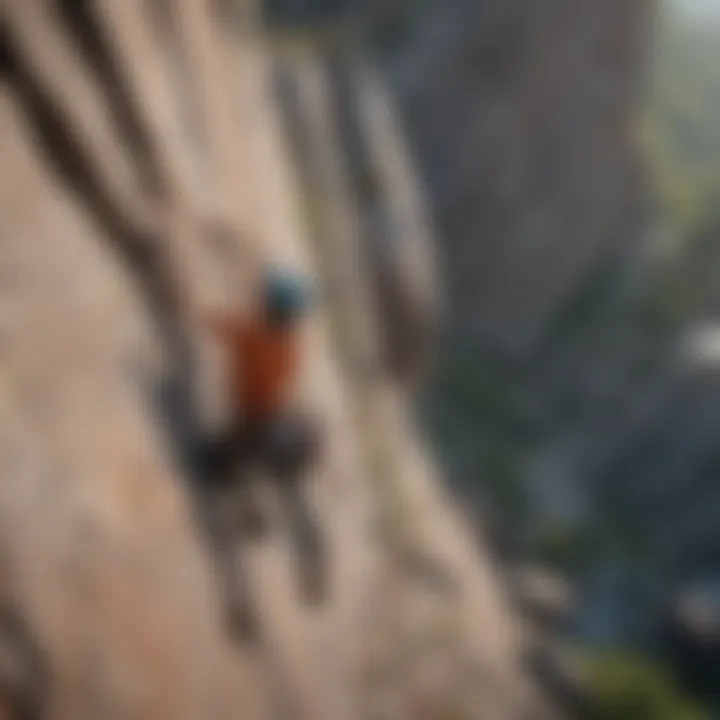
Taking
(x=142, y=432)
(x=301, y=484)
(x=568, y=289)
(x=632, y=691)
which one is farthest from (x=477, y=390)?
(x=142, y=432)

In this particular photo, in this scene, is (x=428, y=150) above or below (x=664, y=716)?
above

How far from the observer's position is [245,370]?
277cm

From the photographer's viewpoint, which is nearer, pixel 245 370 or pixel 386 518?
pixel 245 370

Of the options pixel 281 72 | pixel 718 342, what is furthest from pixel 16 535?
pixel 718 342

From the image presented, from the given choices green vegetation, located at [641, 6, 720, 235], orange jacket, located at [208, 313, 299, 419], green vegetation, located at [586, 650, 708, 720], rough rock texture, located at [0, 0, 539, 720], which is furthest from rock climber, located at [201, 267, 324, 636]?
green vegetation, located at [641, 6, 720, 235]

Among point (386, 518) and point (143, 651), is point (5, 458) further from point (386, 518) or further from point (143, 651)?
point (386, 518)

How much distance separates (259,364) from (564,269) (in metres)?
12.0

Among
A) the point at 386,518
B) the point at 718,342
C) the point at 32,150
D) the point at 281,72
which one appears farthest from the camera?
the point at 718,342

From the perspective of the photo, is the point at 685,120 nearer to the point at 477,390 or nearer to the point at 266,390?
the point at 477,390

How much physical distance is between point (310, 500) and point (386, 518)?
4.34ft

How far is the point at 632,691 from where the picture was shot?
7.78 meters

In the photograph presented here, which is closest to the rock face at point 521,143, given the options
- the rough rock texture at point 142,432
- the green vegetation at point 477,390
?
the green vegetation at point 477,390

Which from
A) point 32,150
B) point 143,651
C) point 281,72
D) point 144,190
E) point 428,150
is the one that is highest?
point 428,150

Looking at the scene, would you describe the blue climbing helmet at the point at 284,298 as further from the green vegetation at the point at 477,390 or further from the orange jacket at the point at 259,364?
the green vegetation at the point at 477,390
